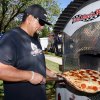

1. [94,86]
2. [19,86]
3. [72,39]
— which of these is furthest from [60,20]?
[19,86]

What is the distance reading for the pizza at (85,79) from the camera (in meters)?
4.40

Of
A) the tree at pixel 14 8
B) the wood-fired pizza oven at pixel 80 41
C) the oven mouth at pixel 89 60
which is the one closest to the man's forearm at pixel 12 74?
the wood-fired pizza oven at pixel 80 41

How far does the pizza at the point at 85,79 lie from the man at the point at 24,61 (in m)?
0.61

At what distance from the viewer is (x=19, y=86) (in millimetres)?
3758

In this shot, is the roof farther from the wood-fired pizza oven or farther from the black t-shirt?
the black t-shirt

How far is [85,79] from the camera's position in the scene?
473 centimetres

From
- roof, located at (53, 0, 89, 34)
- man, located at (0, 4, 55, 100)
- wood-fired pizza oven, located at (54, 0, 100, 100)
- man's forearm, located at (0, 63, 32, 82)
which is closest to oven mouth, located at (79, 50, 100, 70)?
wood-fired pizza oven, located at (54, 0, 100, 100)

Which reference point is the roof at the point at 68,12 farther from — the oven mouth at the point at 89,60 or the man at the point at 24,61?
the man at the point at 24,61

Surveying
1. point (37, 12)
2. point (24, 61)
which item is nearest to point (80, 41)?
point (37, 12)

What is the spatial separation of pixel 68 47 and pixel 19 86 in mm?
1758

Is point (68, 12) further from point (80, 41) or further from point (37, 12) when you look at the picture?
point (37, 12)

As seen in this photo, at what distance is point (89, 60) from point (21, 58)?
72.0 inches

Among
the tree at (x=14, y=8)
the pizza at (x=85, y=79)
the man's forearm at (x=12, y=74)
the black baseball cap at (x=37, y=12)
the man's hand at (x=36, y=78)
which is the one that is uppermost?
the tree at (x=14, y=8)

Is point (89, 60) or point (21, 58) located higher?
point (21, 58)
